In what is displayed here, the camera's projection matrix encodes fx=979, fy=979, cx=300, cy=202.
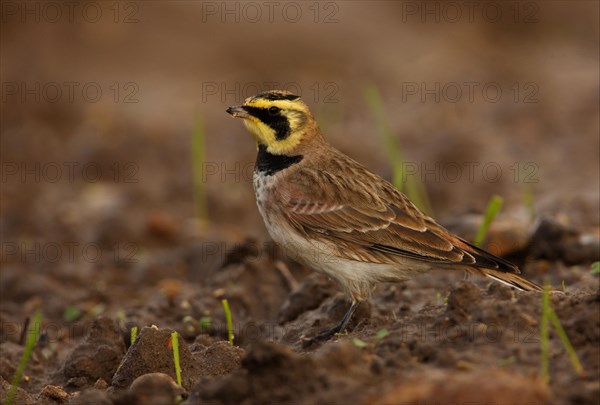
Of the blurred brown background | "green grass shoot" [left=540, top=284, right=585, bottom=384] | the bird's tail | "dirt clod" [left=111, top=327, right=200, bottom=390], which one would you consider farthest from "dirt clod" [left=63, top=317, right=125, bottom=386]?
the blurred brown background

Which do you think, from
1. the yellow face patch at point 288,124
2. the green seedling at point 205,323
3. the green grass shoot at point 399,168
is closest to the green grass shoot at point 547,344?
the yellow face patch at point 288,124

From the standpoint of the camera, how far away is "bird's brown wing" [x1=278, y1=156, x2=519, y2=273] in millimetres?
6691

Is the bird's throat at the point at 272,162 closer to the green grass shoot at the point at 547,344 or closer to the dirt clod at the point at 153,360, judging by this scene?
the dirt clod at the point at 153,360

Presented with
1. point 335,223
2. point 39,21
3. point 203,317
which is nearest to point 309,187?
point 335,223

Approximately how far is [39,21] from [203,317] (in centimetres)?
1072

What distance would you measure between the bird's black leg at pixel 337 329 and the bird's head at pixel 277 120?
1.39 m

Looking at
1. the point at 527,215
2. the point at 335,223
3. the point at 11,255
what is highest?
the point at 335,223

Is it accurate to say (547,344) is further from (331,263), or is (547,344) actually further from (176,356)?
(331,263)

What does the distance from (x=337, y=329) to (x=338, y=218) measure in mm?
940

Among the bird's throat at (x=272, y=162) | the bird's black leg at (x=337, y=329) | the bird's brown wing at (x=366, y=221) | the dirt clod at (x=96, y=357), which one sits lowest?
the dirt clod at (x=96, y=357)

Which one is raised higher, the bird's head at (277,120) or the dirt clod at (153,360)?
the bird's head at (277,120)

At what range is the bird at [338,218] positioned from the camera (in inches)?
262

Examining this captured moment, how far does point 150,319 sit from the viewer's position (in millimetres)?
7930

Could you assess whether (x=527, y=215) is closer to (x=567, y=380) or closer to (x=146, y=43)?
(x=567, y=380)
